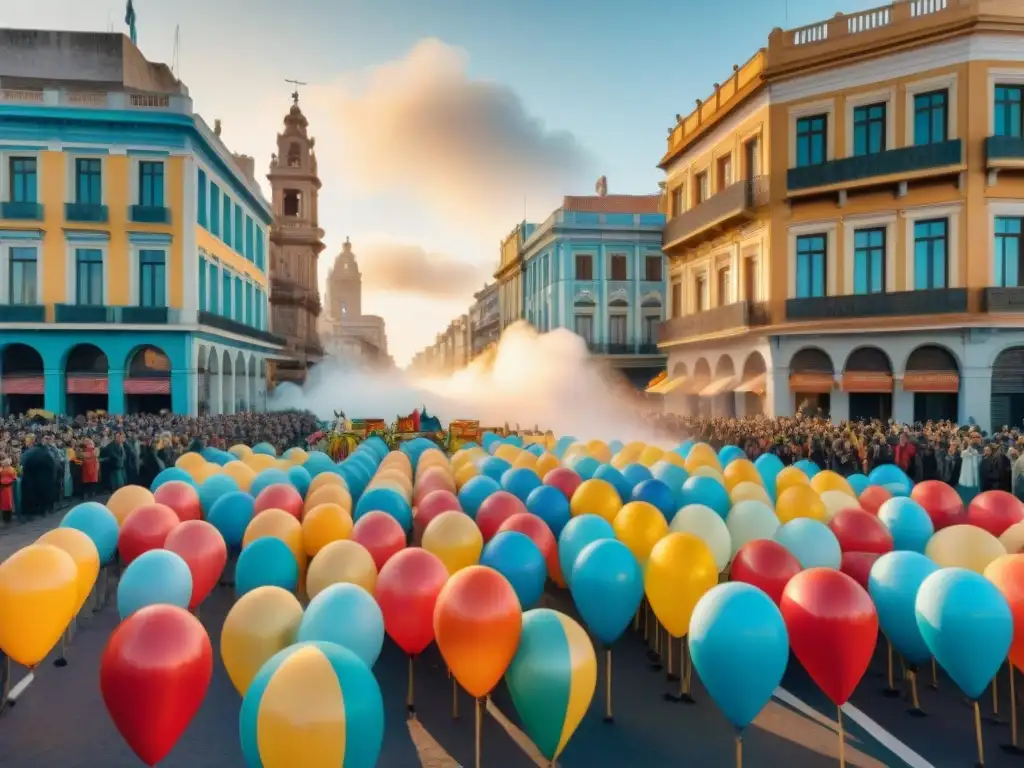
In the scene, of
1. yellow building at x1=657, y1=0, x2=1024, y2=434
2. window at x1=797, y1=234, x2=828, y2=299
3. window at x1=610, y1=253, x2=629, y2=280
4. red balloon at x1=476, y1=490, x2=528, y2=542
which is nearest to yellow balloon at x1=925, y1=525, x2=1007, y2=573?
red balloon at x1=476, y1=490, x2=528, y2=542

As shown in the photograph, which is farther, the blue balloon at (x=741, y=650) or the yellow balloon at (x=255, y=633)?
the yellow balloon at (x=255, y=633)

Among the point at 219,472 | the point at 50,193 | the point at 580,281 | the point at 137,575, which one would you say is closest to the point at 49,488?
the point at 219,472

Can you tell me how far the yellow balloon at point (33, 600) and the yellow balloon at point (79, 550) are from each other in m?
0.45

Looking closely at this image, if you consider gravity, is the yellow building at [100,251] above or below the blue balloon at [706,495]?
above

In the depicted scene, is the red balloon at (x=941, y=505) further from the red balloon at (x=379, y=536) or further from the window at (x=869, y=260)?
the window at (x=869, y=260)

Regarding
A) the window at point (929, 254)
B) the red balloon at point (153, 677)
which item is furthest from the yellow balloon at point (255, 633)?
the window at point (929, 254)

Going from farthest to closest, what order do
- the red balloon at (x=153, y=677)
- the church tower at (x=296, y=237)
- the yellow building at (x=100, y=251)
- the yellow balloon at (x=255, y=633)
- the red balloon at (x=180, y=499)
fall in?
the church tower at (x=296, y=237) → the yellow building at (x=100, y=251) → the red balloon at (x=180, y=499) → the yellow balloon at (x=255, y=633) → the red balloon at (x=153, y=677)

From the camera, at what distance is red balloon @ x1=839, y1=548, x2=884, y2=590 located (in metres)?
7.92

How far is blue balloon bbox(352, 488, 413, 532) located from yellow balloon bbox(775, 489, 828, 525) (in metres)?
5.20

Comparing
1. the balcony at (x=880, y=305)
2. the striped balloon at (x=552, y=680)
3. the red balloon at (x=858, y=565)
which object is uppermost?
the balcony at (x=880, y=305)

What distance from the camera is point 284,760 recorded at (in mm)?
4656

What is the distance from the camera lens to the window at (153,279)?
30266 millimetres

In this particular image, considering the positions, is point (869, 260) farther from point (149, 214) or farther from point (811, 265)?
point (149, 214)

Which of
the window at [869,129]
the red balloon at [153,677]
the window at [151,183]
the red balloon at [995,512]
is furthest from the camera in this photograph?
the window at [151,183]
